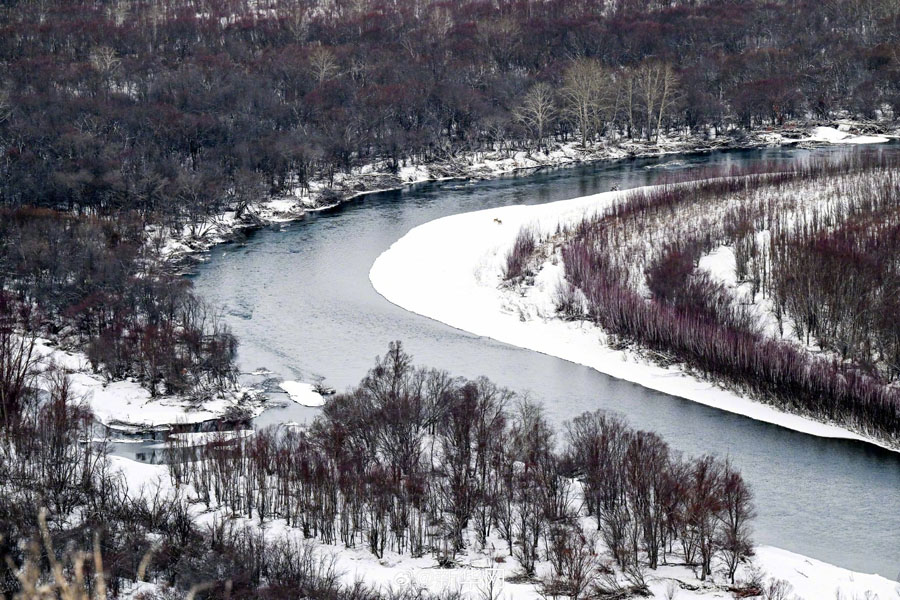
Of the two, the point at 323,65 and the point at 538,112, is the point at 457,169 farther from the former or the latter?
the point at 323,65

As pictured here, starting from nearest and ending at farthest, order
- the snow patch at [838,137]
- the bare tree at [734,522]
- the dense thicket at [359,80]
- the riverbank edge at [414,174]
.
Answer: the bare tree at [734,522]
the riverbank edge at [414,174]
the dense thicket at [359,80]
the snow patch at [838,137]

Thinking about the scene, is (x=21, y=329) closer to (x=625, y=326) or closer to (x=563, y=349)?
(x=563, y=349)

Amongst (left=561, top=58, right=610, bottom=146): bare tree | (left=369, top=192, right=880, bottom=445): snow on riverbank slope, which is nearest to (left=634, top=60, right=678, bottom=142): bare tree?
(left=561, top=58, right=610, bottom=146): bare tree

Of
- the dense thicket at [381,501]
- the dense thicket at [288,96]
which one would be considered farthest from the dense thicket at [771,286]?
the dense thicket at [288,96]

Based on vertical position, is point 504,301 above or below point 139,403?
above

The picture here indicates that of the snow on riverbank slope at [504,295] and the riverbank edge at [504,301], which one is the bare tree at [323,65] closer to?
the riverbank edge at [504,301]

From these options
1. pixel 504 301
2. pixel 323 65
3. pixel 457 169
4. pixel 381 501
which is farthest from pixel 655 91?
pixel 381 501

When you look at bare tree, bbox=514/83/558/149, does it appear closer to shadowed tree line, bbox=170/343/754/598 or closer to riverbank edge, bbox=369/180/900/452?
riverbank edge, bbox=369/180/900/452
